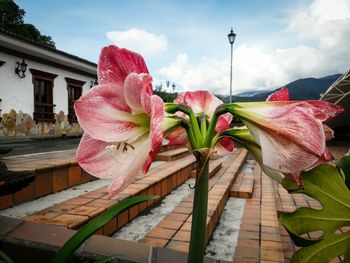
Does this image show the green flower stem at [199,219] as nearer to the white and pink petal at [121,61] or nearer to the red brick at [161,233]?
the white and pink petal at [121,61]

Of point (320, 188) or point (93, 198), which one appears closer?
point (320, 188)

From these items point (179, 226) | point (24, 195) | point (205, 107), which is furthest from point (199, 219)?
point (24, 195)

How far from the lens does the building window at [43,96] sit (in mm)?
13797

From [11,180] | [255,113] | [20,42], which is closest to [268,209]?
[11,180]

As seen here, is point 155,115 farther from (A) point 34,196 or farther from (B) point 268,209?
(B) point 268,209

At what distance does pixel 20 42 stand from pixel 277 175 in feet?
42.9

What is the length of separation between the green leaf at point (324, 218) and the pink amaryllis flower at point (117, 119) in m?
0.36

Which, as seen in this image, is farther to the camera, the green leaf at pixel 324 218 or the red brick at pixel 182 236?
the red brick at pixel 182 236

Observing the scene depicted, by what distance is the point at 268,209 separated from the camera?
9.89 feet

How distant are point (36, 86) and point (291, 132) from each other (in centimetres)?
1511

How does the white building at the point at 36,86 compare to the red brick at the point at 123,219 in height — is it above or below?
above

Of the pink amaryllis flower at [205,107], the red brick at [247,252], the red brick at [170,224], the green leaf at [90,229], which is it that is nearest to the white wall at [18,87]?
the red brick at [170,224]

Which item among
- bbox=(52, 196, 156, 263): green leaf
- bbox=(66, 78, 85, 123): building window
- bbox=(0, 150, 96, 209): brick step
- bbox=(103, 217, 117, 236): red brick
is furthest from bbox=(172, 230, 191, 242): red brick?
bbox=(66, 78, 85, 123): building window

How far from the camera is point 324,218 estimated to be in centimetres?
69
